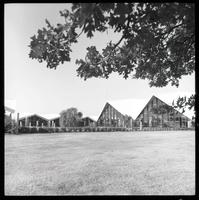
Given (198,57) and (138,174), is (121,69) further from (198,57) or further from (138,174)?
(138,174)

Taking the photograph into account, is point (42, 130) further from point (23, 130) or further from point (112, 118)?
point (112, 118)

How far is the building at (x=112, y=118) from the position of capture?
62.2 m

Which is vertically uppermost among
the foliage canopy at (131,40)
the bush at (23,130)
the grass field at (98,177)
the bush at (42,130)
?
the foliage canopy at (131,40)

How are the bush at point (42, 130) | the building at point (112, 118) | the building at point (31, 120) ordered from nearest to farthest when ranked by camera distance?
the bush at point (42, 130) → the building at point (31, 120) → the building at point (112, 118)

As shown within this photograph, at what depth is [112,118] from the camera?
66.9 metres

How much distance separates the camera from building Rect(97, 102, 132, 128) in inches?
2450

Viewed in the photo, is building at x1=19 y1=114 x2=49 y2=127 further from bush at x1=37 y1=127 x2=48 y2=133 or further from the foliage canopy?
the foliage canopy

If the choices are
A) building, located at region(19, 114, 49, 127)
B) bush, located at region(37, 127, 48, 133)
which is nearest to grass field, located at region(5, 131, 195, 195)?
bush, located at region(37, 127, 48, 133)

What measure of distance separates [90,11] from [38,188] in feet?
19.7

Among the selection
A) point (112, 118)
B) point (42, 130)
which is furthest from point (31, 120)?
point (112, 118)

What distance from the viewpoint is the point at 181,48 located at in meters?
4.68

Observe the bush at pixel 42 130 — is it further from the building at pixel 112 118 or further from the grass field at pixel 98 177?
the building at pixel 112 118

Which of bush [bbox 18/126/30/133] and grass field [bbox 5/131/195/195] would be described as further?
bush [bbox 18/126/30/133]

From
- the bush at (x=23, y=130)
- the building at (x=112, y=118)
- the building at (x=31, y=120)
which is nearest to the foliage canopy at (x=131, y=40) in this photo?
the bush at (x=23, y=130)
